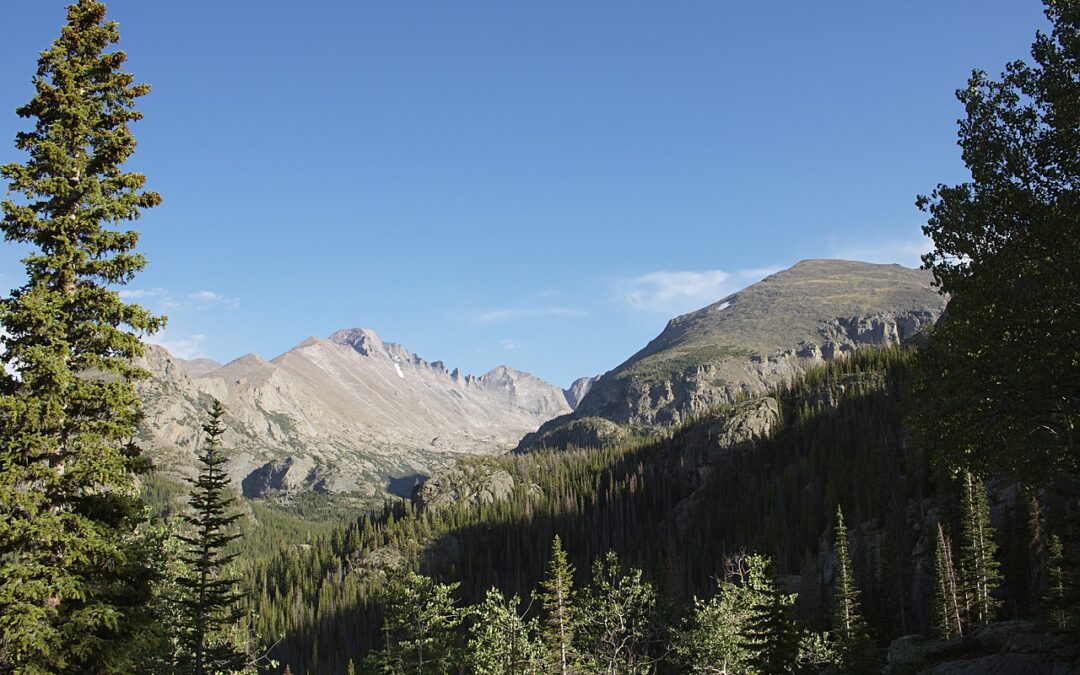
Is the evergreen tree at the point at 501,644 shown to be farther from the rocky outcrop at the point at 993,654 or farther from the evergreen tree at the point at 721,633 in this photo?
the rocky outcrop at the point at 993,654

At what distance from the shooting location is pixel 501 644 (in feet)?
109

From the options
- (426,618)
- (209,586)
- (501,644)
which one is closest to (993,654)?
(501,644)

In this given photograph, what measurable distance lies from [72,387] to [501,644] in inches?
934

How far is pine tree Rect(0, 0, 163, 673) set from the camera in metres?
15.1

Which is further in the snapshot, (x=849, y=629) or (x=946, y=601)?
(x=849, y=629)

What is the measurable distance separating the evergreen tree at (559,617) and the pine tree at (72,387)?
2202cm

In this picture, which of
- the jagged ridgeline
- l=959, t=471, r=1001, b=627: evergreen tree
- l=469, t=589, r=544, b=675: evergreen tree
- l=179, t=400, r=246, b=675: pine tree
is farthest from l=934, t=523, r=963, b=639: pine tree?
l=179, t=400, r=246, b=675: pine tree

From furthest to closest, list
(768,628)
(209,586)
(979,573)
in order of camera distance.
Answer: (979,573) → (768,628) → (209,586)

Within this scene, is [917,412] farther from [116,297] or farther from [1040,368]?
[116,297]

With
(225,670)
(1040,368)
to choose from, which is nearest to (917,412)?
(1040,368)

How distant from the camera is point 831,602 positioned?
311 feet

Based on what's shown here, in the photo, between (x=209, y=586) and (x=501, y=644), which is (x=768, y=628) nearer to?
(x=501, y=644)

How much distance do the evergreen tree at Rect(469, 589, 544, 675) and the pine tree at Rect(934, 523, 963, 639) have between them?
45.6 m

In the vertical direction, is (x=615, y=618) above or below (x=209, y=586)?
below
